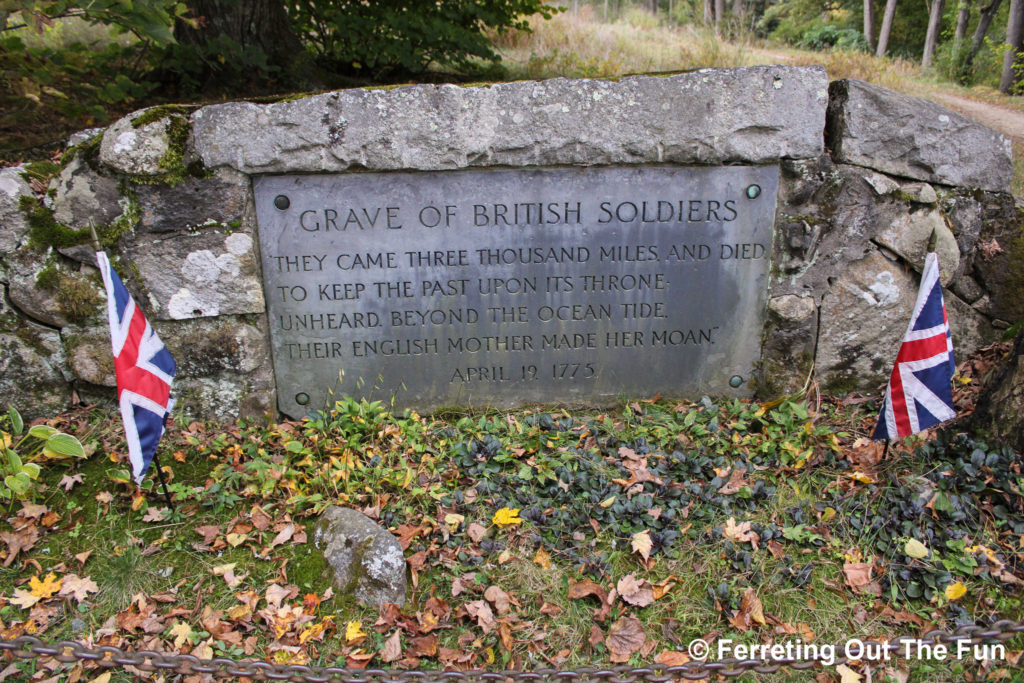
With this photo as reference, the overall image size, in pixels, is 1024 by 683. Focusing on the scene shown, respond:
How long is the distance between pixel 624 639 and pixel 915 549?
1194mm

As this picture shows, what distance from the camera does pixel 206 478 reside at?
9.32 ft

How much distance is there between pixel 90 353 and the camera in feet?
9.88

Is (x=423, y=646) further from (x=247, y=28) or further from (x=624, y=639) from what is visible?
(x=247, y=28)

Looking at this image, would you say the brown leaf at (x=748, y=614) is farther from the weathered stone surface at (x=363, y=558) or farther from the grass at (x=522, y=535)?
the weathered stone surface at (x=363, y=558)

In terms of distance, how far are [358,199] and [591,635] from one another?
2163mm

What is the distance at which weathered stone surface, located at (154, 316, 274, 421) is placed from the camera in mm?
3080

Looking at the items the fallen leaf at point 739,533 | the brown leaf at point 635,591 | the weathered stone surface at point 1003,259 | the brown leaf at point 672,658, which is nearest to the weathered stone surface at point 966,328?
the weathered stone surface at point 1003,259

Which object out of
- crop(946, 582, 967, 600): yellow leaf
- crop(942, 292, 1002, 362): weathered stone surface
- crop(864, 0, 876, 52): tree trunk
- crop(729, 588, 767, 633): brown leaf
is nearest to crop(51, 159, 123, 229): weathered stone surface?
crop(729, 588, 767, 633): brown leaf

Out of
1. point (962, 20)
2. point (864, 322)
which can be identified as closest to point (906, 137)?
point (864, 322)

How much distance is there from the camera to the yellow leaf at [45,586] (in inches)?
89.9

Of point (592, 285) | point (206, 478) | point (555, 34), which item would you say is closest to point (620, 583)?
point (592, 285)

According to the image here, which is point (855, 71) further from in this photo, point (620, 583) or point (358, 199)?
point (620, 583)

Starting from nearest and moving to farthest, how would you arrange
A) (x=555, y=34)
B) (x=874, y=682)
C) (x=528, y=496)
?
1. (x=874, y=682)
2. (x=528, y=496)
3. (x=555, y=34)

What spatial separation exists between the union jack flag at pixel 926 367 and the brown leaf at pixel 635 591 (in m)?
1.24
